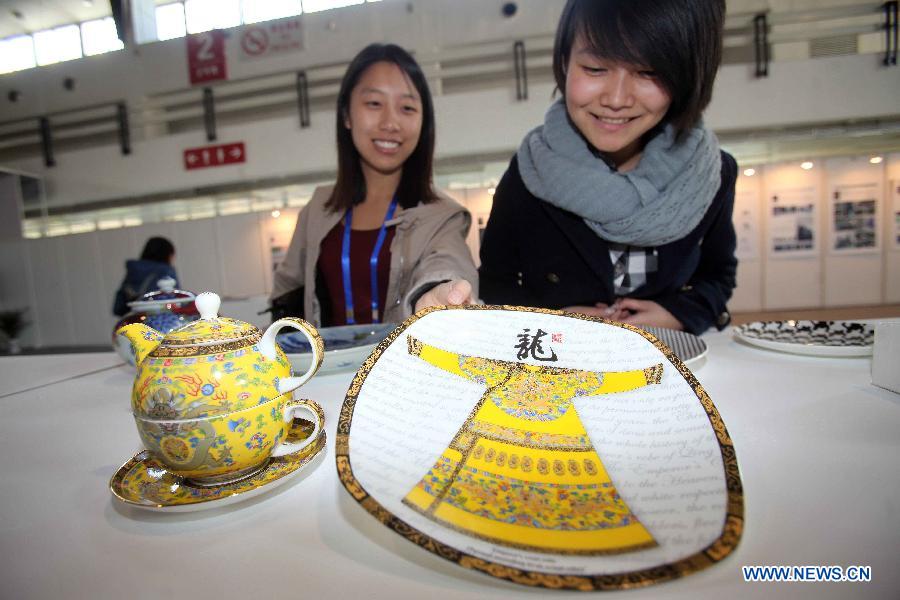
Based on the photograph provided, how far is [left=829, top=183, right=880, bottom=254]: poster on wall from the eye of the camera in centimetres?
532

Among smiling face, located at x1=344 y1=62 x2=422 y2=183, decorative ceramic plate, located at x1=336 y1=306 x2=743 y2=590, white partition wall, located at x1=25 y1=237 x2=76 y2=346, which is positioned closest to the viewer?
decorative ceramic plate, located at x1=336 y1=306 x2=743 y2=590

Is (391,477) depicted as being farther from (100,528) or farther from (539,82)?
(539,82)

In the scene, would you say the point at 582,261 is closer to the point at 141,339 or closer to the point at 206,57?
the point at 141,339

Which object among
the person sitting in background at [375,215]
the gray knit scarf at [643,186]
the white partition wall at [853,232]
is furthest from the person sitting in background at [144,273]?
the white partition wall at [853,232]

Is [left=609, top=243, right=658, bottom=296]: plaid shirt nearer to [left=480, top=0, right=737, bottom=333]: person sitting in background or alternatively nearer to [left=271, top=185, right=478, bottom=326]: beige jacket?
[left=480, top=0, right=737, bottom=333]: person sitting in background

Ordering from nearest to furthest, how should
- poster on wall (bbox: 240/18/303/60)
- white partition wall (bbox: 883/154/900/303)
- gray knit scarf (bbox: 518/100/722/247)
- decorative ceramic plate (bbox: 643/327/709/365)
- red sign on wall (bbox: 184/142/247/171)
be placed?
decorative ceramic plate (bbox: 643/327/709/365), gray knit scarf (bbox: 518/100/722/247), white partition wall (bbox: 883/154/900/303), red sign on wall (bbox: 184/142/247/171), poster on wall (bbox: 240/18/303/60)

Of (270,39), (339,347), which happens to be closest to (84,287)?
(270,39)

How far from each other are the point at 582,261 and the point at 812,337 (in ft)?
2.13

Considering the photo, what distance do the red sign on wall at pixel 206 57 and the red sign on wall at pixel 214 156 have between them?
1.15 m

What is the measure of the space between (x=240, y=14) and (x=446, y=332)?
8.84 metres

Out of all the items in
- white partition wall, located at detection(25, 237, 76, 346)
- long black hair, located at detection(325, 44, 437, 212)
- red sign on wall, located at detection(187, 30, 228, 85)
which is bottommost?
white partition wall, located at detection(25, 237, 76, 346)

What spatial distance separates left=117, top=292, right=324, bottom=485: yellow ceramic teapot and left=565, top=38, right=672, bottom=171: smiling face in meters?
0.95

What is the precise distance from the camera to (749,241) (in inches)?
219

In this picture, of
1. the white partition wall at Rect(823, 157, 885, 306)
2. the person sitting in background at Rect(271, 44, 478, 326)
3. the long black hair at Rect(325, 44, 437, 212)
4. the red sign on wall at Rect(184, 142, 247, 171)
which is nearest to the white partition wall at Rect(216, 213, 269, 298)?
the red sign on wall at Rect(184, 142, 247, 171)
